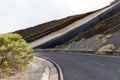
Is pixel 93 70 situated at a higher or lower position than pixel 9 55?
lower

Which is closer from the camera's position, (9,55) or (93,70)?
(9,55)

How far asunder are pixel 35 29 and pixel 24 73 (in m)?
96.4

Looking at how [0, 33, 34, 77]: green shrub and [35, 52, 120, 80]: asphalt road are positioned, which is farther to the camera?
[0, 33, 34, 77]: green shrub

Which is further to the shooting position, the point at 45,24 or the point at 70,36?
the point at 45,24

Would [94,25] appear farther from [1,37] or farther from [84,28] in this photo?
[1,37]

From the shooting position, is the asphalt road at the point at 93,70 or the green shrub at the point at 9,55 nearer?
the asphalt road at the point at 93,70

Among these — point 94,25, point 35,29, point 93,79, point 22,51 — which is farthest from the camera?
point 35,29

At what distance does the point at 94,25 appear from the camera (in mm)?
79562

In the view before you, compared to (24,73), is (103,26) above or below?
above

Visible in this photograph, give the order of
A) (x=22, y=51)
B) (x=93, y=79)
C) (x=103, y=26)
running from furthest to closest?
1. (x=103, y=26)
2. (x=22, y=51)
3. (x=93, y=79)

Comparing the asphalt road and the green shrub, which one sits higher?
the green shrub

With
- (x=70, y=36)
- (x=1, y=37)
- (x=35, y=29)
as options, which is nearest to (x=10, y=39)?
(x=1, y=37)

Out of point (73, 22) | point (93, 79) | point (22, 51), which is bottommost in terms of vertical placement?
point (93, 79)

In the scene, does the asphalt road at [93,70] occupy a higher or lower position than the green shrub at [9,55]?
lower
